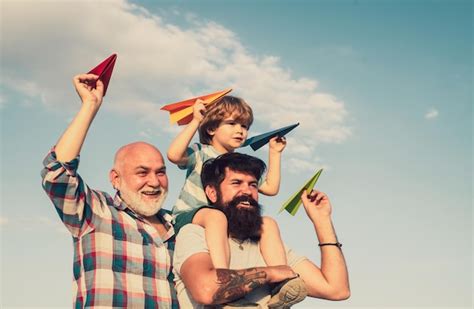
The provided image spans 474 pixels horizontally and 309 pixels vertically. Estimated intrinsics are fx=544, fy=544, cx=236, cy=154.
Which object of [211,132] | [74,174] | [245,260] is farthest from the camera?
[211,132]

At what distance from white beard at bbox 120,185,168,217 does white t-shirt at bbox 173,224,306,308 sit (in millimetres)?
1231

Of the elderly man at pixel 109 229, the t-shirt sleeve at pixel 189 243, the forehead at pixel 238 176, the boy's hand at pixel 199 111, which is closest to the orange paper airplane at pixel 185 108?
the boy's hand at pixel 199 111

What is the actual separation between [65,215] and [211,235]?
6.30 feet

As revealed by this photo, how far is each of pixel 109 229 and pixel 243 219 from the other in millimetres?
1777

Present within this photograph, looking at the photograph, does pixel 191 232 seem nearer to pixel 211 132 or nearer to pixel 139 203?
pixel 139 203

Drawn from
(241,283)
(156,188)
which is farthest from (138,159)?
(241,283)

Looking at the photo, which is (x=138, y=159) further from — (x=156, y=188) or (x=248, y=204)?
(x=248, y=204)

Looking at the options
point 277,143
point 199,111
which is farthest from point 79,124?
point 277,143

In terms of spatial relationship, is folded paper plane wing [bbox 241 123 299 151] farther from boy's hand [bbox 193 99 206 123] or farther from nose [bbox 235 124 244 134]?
boy's hand [bbox 193 99 206 123]

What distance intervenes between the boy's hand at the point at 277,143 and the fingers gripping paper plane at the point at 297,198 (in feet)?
7.16

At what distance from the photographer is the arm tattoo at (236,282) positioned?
502 cm

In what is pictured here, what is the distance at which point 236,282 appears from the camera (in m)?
5.11

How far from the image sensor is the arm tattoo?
16.5 feet

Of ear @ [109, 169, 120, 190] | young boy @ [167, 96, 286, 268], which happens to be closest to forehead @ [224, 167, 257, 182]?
young boy @ [167, 96, 286, 268]
